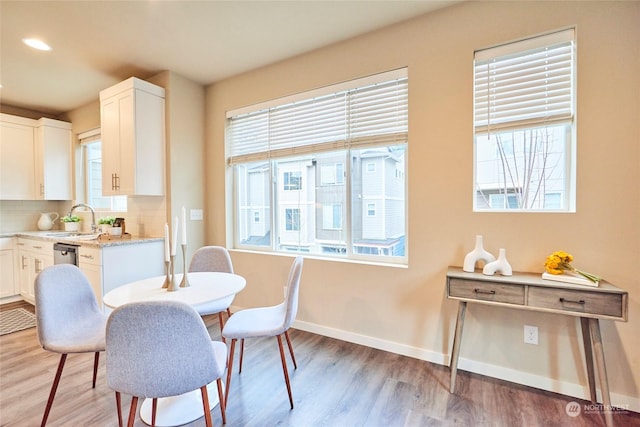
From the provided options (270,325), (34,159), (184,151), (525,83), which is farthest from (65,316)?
(34,159)

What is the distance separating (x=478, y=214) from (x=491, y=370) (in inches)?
43.4

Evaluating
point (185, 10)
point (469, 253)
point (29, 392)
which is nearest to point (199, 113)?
point (185, 10)

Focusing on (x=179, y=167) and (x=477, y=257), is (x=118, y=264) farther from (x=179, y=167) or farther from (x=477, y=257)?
(x=477, y=257)

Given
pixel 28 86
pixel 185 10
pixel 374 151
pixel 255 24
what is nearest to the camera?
pixel 185 10

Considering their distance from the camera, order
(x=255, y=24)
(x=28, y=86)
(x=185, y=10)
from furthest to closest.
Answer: (x=28, y=86) < (x=255, y=24) < (x=185, y=10)

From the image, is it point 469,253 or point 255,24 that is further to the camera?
point 255,24

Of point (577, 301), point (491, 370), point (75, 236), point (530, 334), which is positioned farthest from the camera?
point (75, 236)

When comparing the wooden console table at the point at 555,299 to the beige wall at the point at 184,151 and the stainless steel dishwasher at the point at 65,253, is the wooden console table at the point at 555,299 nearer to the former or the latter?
the beige wall at the point at 184,151

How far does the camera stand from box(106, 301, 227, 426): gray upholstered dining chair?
110cm

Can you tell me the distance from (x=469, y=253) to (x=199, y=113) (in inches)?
126

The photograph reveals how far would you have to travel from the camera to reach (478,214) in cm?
207

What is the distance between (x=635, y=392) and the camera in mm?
1700

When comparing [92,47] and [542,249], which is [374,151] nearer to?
[542,249]

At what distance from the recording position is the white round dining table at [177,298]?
62.7 inches
